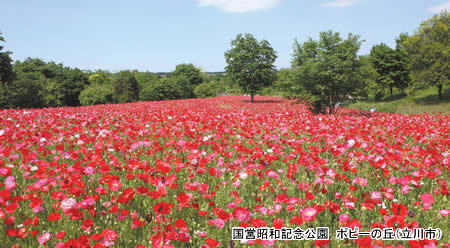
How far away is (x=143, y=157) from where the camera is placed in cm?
507

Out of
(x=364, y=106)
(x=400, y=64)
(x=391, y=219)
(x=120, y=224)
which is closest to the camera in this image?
(x=391, y=219)

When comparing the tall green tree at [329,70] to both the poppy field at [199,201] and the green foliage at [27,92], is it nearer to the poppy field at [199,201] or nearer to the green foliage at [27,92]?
the poppy field at [199,201]

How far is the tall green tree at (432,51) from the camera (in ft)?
110

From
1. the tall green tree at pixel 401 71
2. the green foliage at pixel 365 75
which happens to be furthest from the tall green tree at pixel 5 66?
the tall green tree at pixel 401 71

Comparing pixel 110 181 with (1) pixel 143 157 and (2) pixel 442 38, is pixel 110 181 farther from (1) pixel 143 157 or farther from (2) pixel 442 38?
(2) pixel 442 38

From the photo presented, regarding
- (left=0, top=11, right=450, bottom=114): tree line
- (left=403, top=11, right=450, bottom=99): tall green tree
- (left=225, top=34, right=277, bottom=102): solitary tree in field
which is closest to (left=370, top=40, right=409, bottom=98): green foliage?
(left=0, top=11, right=450, bottom=114): tree line

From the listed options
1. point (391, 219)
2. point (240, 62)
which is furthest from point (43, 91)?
point (391, 219)

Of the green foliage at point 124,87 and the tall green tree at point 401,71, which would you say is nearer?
the tall green tree at point 401,71

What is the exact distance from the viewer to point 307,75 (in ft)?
52.9

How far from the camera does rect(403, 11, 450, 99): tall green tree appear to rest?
3362 cm

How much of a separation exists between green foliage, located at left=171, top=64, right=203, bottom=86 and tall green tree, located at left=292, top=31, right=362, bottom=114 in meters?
91.3

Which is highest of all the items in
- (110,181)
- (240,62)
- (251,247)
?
(240,62)

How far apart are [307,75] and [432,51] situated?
28976 mm

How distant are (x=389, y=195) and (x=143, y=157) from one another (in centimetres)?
394
